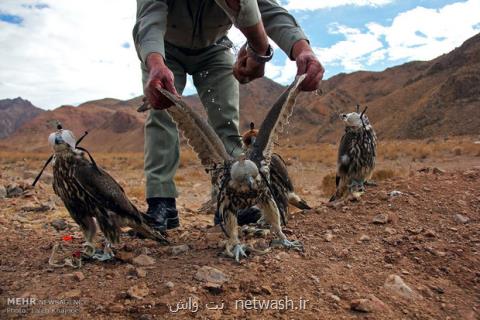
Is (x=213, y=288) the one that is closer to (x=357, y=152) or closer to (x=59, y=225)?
(x=59, y=225)

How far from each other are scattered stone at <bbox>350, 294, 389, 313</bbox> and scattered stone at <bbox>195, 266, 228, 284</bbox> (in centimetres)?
90

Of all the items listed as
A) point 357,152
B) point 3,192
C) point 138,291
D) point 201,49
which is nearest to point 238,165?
point 138,291

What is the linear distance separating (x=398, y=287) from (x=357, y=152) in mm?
3492

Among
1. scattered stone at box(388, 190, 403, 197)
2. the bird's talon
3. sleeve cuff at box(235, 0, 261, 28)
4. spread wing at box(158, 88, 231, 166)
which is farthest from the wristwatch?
scattered stone at box(388, 190, 403, 197)

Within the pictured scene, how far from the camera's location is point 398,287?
3523 millimetres

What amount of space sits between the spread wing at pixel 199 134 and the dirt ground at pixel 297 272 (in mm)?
830

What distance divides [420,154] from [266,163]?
1872 cm

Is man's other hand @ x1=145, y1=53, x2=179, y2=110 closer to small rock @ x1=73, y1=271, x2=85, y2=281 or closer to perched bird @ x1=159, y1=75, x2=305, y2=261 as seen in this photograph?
perched bird @ x1=159, y1=75, x2=305, y2=261

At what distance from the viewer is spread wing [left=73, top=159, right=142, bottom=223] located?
3.96m

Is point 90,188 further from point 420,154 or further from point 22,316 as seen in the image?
point 420,154

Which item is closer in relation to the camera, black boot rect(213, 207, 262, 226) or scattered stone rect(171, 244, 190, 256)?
scattered stone rect(171, 244, 190, 256)

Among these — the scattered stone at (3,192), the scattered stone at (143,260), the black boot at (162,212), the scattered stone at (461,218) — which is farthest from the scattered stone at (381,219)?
the scattered stone at (3,192)

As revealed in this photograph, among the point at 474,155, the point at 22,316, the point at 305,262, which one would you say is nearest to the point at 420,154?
the point at 474,155

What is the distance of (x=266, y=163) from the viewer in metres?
3.98
